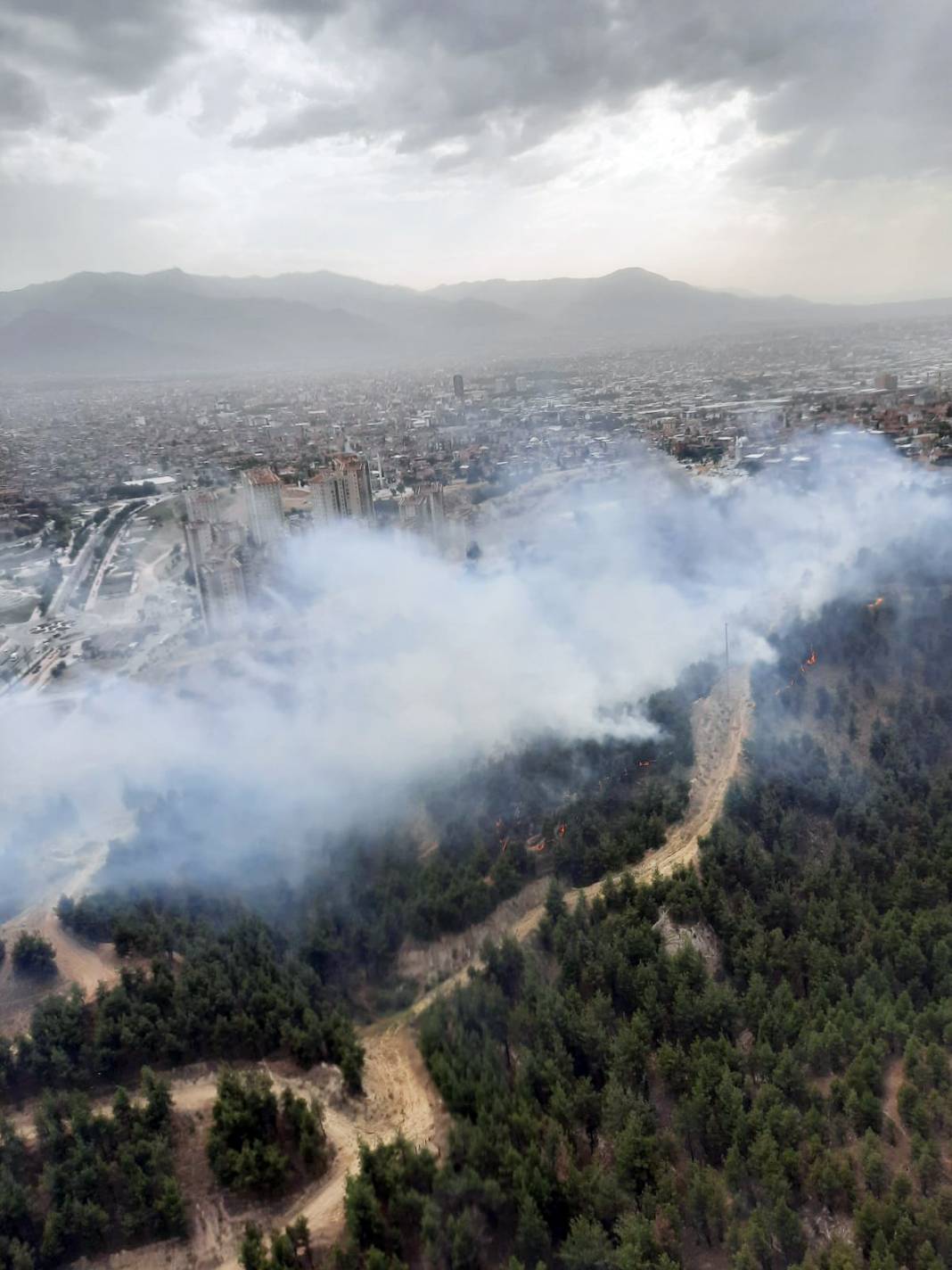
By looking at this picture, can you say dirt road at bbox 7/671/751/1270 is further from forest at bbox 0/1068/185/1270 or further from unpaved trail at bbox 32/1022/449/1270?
forest at bbox 0/1068/185/1270

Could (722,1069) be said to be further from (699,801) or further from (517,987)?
(699,801)

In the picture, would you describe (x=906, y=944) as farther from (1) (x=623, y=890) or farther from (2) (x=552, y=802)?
(2) (x=552, y=802)

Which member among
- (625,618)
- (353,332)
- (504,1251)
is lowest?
(504,1251)

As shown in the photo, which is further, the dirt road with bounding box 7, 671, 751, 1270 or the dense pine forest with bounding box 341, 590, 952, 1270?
the dirt road with bounding box 7, 671, 751, 1270

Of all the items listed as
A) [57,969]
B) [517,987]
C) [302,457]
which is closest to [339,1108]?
[517,987]

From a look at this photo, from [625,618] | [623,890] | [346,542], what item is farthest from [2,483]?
[623,890]

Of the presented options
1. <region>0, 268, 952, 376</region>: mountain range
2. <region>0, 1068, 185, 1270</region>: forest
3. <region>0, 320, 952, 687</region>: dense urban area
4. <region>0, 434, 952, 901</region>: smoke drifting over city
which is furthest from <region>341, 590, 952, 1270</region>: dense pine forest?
<region>0, 268, 952, 376</region>: mountain range
